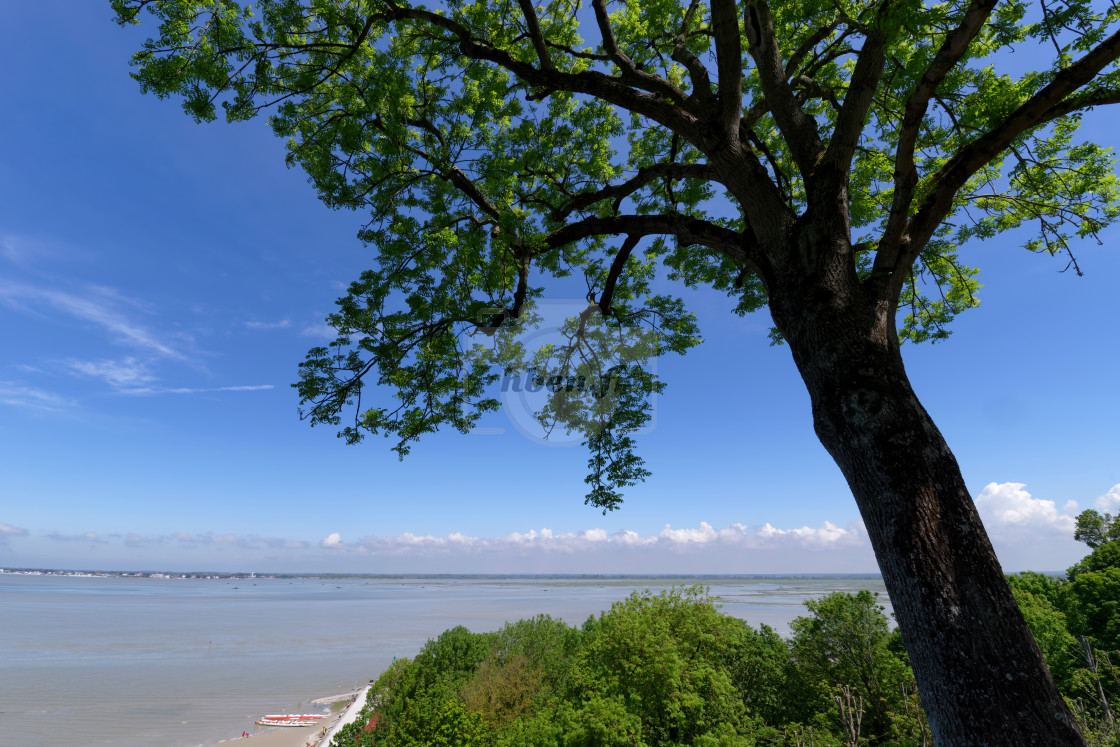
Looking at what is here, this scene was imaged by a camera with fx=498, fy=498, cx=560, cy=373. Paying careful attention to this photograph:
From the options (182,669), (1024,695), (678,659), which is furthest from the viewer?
(182,669)

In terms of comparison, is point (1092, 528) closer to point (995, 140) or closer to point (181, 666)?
point (995, 140)

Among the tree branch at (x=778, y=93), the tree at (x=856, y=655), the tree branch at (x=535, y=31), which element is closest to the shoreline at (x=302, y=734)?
the tree at (x=856, y=655)

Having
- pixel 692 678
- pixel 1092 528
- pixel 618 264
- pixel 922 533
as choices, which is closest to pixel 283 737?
pixel 692 678

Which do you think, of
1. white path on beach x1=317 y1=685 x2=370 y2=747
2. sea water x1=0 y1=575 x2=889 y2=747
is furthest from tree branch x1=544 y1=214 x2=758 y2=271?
sea water x1=0 y1=575 x2=889 y2=747

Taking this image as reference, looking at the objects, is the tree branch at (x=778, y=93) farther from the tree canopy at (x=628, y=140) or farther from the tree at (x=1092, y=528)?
the tree at (x=1092, y=528)

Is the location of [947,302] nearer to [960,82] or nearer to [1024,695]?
[960,82]

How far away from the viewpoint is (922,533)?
106 inches

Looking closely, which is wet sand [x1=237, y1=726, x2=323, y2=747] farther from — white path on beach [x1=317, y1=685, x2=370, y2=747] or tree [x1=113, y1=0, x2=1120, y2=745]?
tree [x1=113, y1=0, x2=1120, y2=745]

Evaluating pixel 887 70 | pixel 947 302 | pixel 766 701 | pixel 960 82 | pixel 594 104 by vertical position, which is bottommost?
pixel 766 701

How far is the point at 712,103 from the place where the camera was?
4656 mm

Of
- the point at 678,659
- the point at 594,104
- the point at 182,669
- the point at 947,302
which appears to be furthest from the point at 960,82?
the point at 182,669

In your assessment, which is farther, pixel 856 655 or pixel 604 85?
pixel 856 655

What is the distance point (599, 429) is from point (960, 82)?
235 inches

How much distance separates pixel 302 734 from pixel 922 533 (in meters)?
31.6
